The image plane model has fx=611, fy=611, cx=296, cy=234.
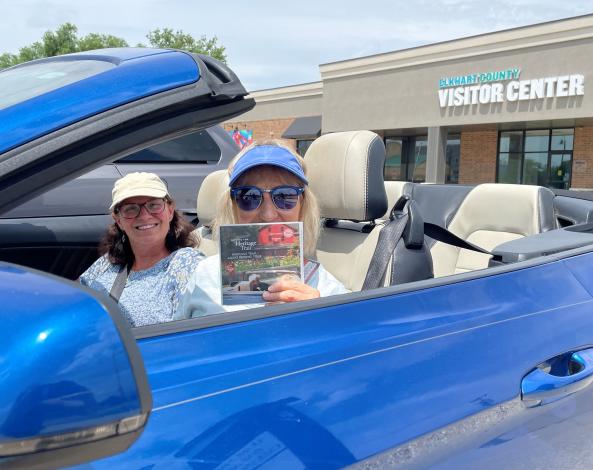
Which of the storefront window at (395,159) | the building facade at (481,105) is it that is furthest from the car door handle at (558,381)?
the storefront window at (395,159)

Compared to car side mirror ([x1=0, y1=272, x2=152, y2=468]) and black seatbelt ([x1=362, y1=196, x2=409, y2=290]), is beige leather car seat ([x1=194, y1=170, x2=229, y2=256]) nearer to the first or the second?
black seatbelt ([x1=362, y1=196, x2=409, y2=290])

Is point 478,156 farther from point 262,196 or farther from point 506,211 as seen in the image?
point 262,196

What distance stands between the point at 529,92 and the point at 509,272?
19.2m

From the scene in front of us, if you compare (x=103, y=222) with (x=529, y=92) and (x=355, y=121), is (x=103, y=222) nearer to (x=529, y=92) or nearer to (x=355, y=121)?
(x=529, y=92)

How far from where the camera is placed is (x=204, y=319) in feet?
3.80

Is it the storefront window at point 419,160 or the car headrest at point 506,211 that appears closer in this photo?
the car headrest at point 506,211

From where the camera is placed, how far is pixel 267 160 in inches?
82.7

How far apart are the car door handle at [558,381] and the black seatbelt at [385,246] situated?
0.77 meters

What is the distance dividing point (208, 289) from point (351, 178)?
0.80 m

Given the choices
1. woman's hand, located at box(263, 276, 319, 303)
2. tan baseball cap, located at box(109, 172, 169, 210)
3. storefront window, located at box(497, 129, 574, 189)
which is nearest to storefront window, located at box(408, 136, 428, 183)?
storefront window, located at box(497, 129, 574, 189)

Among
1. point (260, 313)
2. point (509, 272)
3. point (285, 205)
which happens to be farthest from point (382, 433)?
point (285, 205)

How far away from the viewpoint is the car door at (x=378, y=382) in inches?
39.9

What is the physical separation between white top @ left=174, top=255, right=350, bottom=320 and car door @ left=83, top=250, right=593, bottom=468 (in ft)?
1.71

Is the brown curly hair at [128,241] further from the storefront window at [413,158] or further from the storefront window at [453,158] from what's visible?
the storefront window at [453,158]
